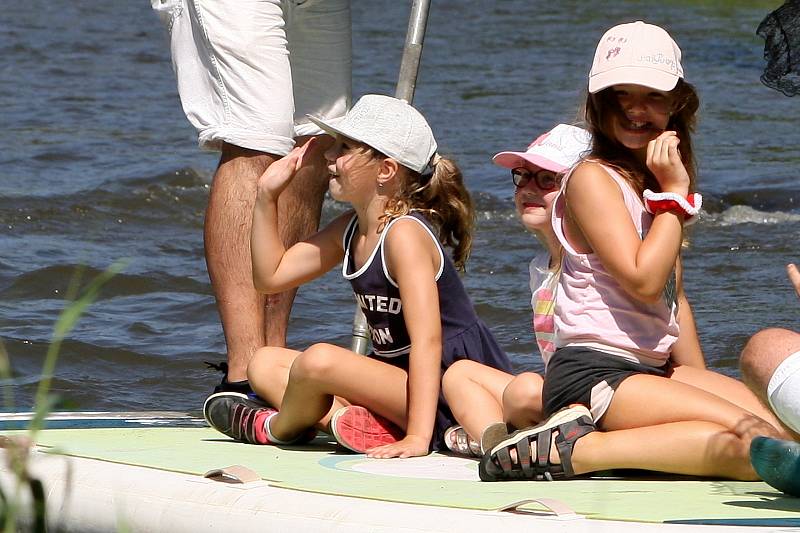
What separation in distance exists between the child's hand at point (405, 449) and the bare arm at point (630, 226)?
23.4 inches

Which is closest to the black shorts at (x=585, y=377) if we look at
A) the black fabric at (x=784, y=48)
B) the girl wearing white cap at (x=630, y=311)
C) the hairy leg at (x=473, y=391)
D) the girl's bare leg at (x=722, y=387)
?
the girl wearing white cap at (x=630, y=311)

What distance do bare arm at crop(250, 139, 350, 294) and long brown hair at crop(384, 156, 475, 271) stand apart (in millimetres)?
219

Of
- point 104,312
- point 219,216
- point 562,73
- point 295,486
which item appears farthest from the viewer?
point 562,73

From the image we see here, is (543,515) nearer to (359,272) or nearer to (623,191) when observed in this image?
(623,191)

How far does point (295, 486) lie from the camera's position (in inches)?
120

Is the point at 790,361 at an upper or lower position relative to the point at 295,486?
upper

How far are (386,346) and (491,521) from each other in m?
1.19

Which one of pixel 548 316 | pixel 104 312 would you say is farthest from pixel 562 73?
pixel 548 316

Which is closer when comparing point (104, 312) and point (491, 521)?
point (491, 521)

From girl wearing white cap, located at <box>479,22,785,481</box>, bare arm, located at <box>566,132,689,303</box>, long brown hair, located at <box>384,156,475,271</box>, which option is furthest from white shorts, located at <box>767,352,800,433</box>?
long brown hair, located at <box>384,156,475,271</box>

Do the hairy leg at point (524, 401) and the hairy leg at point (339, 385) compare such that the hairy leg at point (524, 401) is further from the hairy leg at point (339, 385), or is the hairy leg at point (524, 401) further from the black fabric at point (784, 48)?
the black fabric at point (784, 48)

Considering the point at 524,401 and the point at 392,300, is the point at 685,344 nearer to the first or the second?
the point at 524,401

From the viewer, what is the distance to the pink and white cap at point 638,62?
336 centimetres

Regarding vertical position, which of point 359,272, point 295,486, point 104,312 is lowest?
point 104,312
